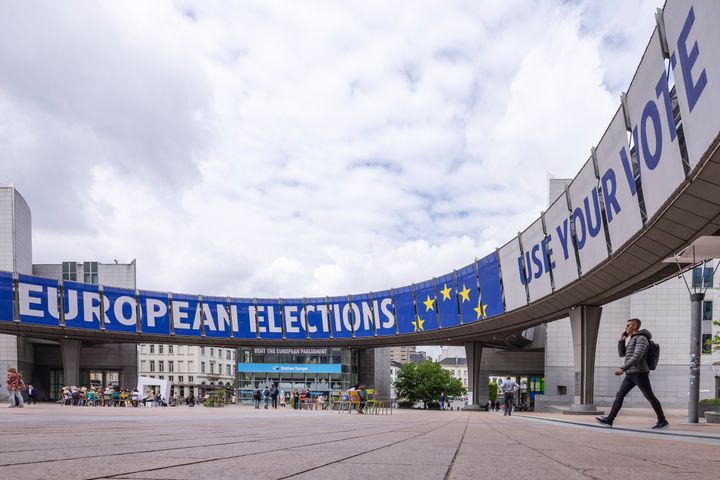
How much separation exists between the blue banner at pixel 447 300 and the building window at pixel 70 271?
4030 centimetres

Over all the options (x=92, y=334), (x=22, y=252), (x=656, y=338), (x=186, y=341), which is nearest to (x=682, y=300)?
(x=656, y=338)

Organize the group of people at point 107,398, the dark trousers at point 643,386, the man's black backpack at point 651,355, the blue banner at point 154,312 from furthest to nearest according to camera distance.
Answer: the blue banner at point 154,312, the group of people at point 107,398, the man's black backpack at point 651,355, the dark trousers at point 643,386

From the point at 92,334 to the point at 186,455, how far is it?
48172 millimetres

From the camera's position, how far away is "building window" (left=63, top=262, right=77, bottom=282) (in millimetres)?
62531

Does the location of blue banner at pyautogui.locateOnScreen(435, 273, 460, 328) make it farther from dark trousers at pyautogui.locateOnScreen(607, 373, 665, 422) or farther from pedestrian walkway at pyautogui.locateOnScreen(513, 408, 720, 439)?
dark trousers at pyautogui.locateOnScreen(607, 373, 665, 422)

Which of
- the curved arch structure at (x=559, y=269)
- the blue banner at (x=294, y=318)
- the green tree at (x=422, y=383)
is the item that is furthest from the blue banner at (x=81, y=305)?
the green tree at (x=422, y=383)

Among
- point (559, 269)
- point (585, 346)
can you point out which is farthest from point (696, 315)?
point (585, 346)

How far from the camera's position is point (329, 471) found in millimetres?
3393

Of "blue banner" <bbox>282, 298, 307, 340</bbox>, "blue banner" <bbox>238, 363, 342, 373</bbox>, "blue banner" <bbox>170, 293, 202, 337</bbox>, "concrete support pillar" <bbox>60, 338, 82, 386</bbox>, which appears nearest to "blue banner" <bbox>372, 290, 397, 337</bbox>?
"blue banner" <bbox>282, 298, 307, 340</bbox>

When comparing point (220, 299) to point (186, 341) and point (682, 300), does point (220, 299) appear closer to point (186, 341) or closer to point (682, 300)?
point (186, 341)

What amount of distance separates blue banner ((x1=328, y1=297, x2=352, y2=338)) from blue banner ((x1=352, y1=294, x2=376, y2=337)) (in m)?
0.61

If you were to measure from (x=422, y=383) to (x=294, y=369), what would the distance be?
3431cm

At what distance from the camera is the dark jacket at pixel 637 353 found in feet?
32.2

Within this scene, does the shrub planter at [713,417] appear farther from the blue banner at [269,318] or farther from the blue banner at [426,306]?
the blue banner at [269,318]
